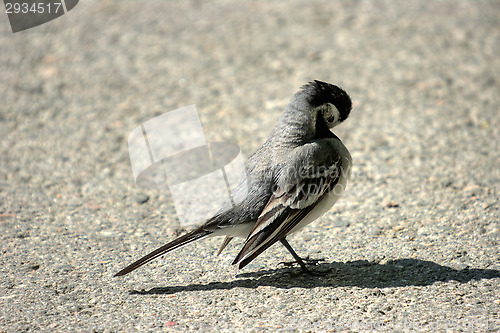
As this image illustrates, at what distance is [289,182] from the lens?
441cm

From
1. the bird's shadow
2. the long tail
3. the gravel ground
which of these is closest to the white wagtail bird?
the long tail

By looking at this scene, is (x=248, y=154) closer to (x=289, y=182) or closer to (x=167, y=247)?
(x=289, y=182)

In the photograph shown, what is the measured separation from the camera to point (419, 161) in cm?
641

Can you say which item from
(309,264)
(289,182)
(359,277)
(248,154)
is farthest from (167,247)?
(248,154)

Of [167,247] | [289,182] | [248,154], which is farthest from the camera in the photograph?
[248,154]

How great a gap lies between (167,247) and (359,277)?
1.48 m

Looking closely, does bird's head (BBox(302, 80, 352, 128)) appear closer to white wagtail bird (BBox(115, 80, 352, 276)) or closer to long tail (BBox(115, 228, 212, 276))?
white wagtail bird (BBox(115, 80, 352, 276))

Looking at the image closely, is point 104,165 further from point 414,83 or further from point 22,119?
point 414,83

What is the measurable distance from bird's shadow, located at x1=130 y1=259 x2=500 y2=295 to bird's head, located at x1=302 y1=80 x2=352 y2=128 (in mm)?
1205

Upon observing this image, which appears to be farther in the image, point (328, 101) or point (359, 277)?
point (328, 101)

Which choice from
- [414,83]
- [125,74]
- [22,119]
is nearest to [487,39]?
[414,83]

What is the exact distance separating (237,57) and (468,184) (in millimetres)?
4000

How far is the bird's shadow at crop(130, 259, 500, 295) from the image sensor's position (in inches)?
173

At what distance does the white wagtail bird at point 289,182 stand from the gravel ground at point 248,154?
428 mm
